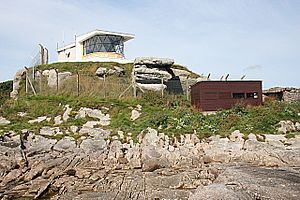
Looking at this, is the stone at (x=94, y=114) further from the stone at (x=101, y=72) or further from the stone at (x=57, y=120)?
the stone at (x=101, y=72)

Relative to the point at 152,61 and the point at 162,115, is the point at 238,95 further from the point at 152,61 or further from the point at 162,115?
the point at 152,61

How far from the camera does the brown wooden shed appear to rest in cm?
3008

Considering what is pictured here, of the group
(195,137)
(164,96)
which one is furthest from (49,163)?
(164,96)

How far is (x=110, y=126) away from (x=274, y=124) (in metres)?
11.6

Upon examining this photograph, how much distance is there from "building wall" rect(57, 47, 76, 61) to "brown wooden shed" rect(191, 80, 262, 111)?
27.5 meters

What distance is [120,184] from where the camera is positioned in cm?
1584

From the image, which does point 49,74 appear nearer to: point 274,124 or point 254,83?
point 254,83

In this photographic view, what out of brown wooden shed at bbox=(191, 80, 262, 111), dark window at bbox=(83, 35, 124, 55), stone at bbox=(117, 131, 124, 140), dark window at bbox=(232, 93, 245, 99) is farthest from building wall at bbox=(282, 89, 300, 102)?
dark window at bbox=(83, 35, 124, 55)

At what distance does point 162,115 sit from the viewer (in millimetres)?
26844

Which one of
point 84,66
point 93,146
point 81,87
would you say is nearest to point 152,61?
point 81,87

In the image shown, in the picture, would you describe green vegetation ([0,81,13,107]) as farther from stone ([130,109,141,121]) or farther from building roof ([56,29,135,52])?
stone ([130,109,141,121])

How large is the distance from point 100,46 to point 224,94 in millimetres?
24972

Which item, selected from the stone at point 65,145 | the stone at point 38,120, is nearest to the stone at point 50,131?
the stone at point 65,145

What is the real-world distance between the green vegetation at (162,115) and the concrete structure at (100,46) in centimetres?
1841
